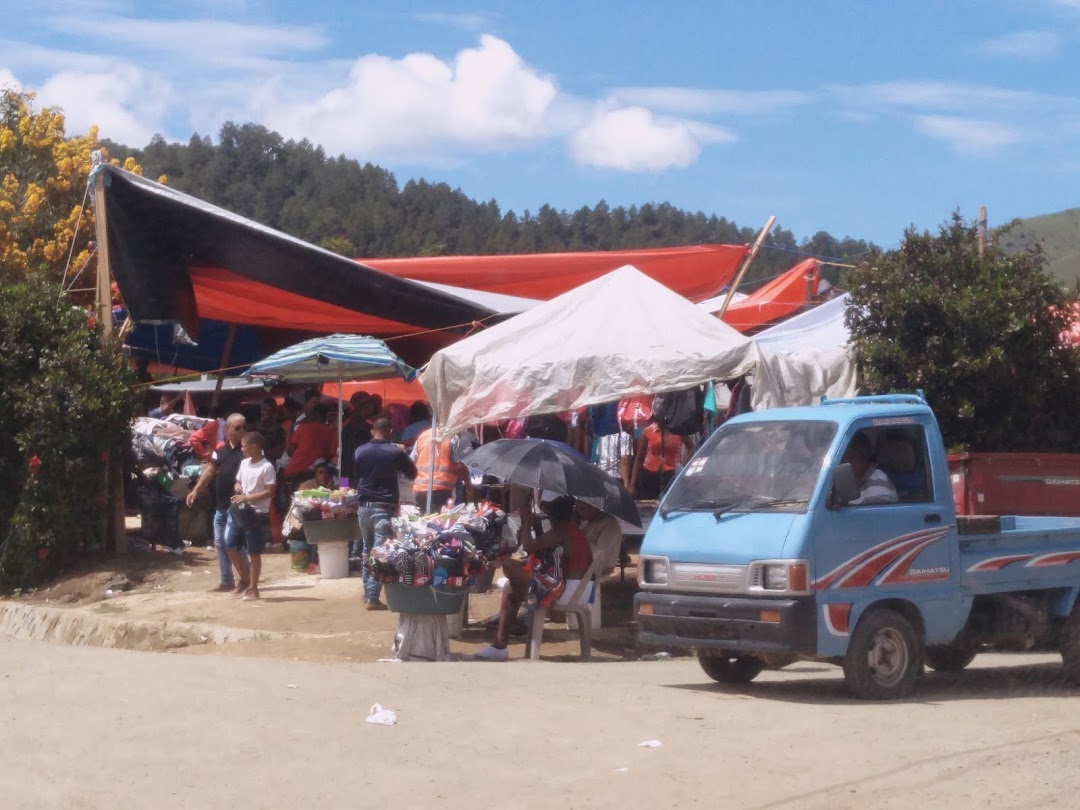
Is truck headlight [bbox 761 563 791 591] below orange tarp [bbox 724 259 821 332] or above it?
below

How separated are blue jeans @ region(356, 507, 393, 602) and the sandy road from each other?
8.84 feet

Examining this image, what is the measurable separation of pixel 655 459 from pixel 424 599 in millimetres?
4576

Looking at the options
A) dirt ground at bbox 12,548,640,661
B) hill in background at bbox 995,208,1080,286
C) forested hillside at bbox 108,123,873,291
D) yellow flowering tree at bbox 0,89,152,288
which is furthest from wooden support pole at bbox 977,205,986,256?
hill in background at bbox 995,208,1080,286

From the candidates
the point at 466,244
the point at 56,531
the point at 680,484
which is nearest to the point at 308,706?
the point at 680,484

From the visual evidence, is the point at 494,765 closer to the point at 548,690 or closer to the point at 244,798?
the point at 244,798

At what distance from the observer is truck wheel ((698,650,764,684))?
32.3ft

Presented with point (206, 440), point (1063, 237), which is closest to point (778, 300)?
point (206, 440)

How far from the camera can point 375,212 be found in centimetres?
10006

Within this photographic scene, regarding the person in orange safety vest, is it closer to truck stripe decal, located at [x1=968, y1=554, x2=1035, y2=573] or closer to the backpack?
the backpack

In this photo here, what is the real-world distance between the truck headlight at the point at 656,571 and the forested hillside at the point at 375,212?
178ft

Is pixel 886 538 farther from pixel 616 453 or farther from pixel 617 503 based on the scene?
pixel 616 453

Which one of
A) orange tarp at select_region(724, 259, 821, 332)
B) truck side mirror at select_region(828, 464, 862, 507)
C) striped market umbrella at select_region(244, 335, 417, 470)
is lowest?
truck side mirror at select_region(828, 464, 862, 507)

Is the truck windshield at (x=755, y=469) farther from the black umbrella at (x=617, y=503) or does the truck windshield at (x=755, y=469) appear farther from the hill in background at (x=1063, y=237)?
the hill in background at (x=1063, y=237)

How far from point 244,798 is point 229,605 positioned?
703 centimetres
